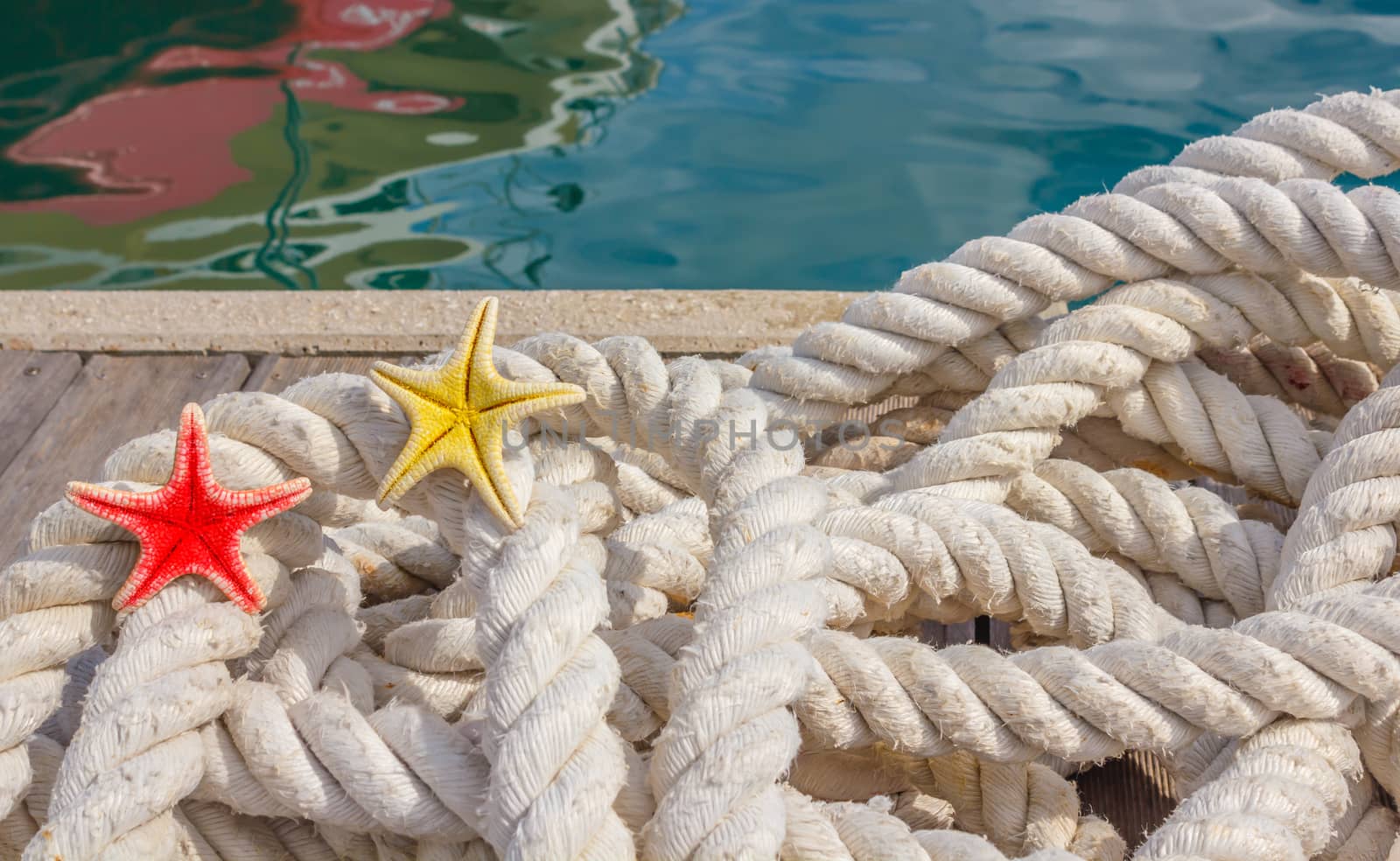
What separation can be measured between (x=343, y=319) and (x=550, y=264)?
1.37m

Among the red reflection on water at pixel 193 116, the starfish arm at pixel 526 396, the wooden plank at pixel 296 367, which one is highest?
the starfish arm at pixel 526 396

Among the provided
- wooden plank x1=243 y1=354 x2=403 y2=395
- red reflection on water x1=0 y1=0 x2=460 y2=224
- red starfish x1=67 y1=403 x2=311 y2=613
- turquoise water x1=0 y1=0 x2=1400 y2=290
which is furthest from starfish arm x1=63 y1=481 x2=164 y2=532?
red reflection on water x1=0 y1=0 x2=460 y2=224

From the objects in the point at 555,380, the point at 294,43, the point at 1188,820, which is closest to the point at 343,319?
the point at 555,380

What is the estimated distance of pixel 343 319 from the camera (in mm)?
1702

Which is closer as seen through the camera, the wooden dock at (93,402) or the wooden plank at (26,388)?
the wooden dock at (93,402)

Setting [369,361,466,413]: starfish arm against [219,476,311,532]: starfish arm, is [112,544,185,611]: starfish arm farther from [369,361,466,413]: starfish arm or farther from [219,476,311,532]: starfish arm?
[369,361,466,413]: starfish arm

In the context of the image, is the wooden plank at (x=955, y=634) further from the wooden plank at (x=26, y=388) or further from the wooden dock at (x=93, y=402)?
the wooden plank at (x=26, y=388)

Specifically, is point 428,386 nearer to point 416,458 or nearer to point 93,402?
point 416,458

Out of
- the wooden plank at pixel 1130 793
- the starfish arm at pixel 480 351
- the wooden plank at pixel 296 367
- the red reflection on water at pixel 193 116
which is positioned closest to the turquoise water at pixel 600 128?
the red reflection on water at pixel 193 116

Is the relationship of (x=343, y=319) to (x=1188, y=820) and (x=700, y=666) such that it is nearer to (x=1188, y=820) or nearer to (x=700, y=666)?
(x=700, y=666)

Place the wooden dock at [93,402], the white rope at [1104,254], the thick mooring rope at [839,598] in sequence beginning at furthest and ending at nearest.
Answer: the wooden dock at [93,402] < the white rope at [1104,254] < the thick mooring rope at [839,598]

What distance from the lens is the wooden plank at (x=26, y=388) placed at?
1536mm

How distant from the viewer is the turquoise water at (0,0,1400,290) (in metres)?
3.04

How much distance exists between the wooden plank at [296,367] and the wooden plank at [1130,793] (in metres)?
1.04
